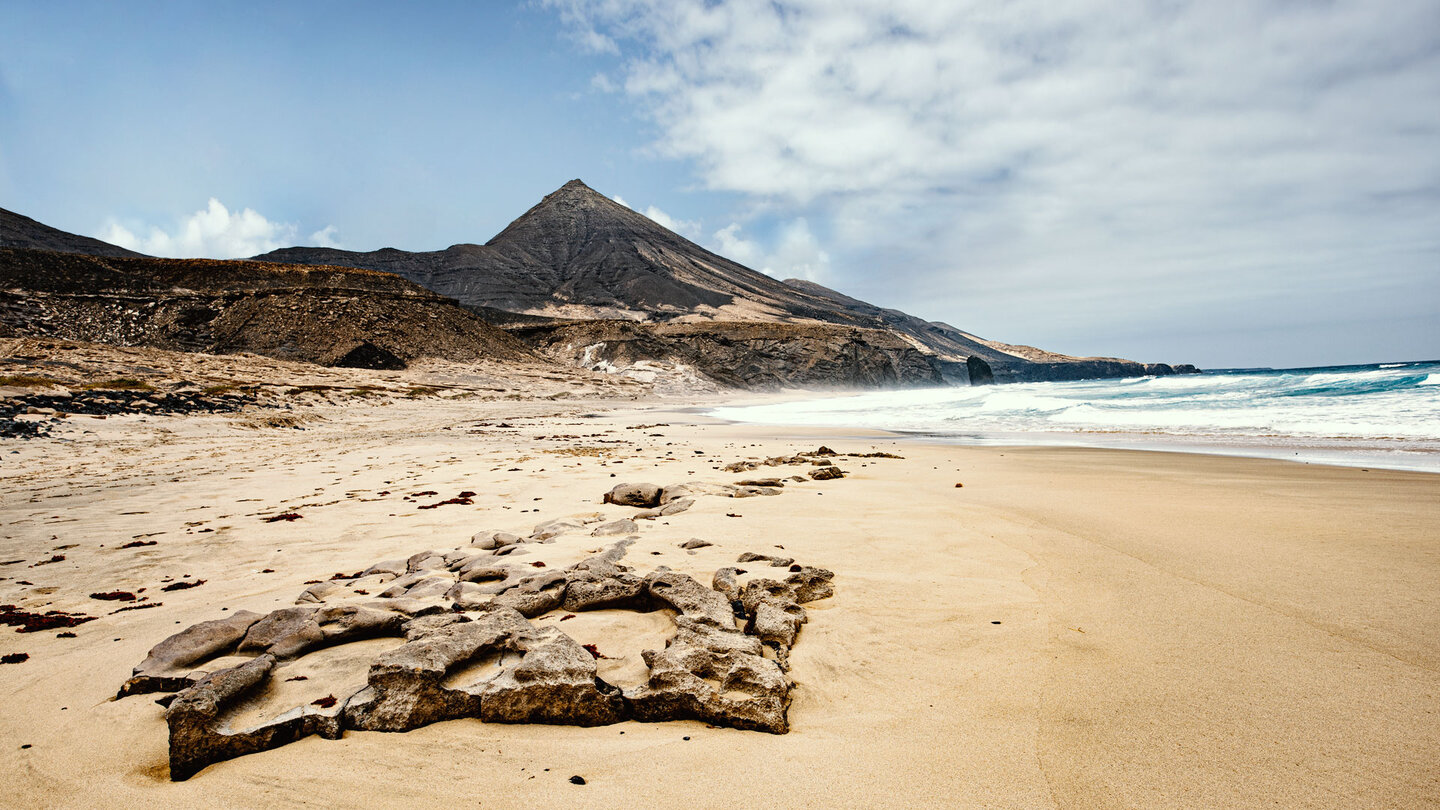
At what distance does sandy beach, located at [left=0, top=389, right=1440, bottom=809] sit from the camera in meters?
2.04

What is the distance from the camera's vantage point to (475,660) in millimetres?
2727

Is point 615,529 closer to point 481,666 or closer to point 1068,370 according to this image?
point 481,666

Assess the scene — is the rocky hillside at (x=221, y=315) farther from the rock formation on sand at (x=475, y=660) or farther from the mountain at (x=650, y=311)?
the rock formation on sand at (x=475, y=660)

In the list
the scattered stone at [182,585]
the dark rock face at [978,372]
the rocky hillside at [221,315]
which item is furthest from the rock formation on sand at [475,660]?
the dark rock face at [978,372]

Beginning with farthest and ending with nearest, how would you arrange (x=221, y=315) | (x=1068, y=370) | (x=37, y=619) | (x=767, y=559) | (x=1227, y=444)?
(x=1068, y=370)
(x=221, y=315)
(x=1227, y=444)
(x=767, y=559)
(x=37, y=619)

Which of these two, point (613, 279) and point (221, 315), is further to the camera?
point (613, 279)

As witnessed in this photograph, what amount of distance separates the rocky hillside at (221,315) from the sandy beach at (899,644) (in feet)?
117

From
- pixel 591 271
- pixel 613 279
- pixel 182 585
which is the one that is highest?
pixel 591 271

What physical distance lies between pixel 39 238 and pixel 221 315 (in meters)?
68.3

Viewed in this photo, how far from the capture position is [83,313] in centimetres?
3600

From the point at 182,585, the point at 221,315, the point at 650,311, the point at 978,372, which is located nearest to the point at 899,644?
the point at 182,585

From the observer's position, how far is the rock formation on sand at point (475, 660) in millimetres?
2340

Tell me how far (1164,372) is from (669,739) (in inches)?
8761

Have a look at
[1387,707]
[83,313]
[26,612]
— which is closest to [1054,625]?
[1387,707]
